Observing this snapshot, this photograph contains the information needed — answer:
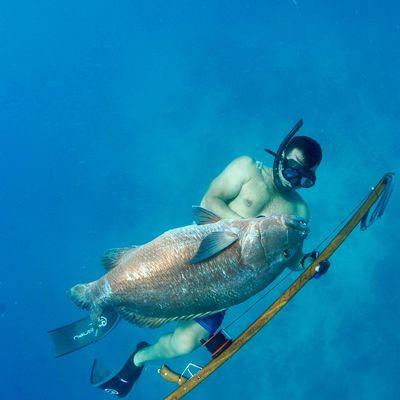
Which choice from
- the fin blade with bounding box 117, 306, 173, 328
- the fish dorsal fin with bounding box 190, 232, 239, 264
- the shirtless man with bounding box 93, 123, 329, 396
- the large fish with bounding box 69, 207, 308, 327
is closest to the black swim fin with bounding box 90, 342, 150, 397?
the shirtless man with bounding box 93, 123, 329, 396

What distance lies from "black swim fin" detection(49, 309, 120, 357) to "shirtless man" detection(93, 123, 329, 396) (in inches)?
45.5

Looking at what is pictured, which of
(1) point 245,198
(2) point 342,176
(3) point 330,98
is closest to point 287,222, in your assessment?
(1) point 245,198

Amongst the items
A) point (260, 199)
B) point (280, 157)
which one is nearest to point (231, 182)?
point (260, 199)

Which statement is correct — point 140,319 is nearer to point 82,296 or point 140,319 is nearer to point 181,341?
point 82,296

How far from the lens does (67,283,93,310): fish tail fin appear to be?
3055mm

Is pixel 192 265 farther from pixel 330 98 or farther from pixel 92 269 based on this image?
pixel 330 98

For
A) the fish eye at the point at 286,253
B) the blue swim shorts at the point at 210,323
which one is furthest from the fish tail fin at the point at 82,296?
the fish eye at the point at 286,253

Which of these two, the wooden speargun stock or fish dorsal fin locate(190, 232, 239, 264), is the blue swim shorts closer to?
the wooden speargun stock

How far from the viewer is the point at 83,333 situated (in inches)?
122

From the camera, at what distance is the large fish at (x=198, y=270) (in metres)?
2.71

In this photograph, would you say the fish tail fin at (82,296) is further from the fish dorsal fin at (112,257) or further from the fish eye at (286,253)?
the fish eye at (286,253)

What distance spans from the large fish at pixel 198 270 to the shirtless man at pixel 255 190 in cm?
96

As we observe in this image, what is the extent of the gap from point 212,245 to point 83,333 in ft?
4.50

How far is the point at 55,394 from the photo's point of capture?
45.9ft
